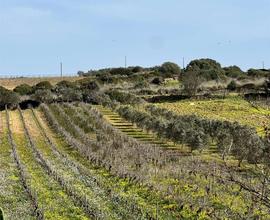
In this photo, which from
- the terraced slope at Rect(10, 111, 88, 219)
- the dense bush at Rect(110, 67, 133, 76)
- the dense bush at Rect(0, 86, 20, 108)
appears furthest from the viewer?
the dense bush at Rect(110, 67, 133, 76)

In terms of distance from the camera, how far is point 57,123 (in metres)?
56.8

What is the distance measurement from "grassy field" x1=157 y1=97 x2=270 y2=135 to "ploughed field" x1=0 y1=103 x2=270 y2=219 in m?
10.5

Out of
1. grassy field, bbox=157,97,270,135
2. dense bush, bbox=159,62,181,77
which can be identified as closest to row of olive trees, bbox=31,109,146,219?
grassy field, bbox=157,97,270,135

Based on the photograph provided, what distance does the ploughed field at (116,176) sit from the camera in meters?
21.6

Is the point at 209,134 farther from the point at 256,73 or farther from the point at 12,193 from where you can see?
the point at 256,73

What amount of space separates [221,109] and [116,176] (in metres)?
38.6

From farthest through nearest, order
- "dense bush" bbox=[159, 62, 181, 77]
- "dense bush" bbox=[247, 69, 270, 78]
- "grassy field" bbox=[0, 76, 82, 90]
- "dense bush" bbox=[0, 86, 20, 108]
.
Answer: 1. "dense bush" bbox=[159, 62, 181, 77]
2. "grassy field" bbox=[0, 76, 82, 90]
3. "dense bush" bbox=[247, 69, 270, 78]
4. "dense bush" bbox=[0, 86, 20, 108]

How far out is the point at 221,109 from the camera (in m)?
67.4

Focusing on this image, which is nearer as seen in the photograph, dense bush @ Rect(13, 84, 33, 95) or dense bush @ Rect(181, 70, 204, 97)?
dense bush @ Rect(181, 70, 204, 97)

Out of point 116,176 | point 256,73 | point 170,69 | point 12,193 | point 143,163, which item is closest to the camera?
point 12,193

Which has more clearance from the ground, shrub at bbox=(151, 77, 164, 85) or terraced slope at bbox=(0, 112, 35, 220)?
shrub at bbox=(151, 77, 164, 85)

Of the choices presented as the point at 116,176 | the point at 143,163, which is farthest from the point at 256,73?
the point at 116,176

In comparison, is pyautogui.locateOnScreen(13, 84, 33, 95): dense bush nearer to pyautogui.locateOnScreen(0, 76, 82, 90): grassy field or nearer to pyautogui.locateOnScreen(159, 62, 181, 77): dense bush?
pyautogui.locateOnScreen(0, 76, 82, 90): grassy field

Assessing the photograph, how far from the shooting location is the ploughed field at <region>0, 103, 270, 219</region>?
2156 centimetres
